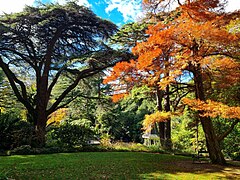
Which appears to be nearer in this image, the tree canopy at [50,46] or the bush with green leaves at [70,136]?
the bush with green leaves at [70,136]

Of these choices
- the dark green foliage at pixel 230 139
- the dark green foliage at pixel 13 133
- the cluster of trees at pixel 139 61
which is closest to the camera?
the cluster of trees at pixel 139 61

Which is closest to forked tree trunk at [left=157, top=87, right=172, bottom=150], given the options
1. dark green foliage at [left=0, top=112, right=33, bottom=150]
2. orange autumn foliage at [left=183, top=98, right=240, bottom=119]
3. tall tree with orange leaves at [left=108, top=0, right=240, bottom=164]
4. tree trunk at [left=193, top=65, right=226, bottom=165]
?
tree trunk at [left=193, top=65, right=226, bottom=165]

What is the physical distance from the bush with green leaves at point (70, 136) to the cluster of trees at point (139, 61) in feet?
0.41

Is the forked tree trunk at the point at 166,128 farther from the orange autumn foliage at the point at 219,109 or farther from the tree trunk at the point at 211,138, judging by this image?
the orange autumn foliage at the point at 219,109

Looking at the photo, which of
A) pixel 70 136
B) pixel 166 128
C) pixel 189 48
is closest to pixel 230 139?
pixel 166 128

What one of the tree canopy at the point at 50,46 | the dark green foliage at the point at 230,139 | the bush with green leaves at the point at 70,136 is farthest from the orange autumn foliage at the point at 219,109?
the bush with green leaves at the point at 70,136

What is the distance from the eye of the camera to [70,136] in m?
13.0

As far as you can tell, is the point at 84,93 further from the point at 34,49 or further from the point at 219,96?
the point at 219,96

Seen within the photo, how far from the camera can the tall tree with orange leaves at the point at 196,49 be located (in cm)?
751

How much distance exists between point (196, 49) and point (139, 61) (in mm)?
2243

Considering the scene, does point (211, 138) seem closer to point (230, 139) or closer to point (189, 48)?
point (189, 48)

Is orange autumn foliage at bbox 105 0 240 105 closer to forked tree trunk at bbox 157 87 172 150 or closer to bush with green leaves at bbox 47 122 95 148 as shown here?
bush with green leaves at bbox 47 122 95 148

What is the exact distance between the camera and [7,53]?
50.4ft

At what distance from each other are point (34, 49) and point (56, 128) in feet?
20.8
